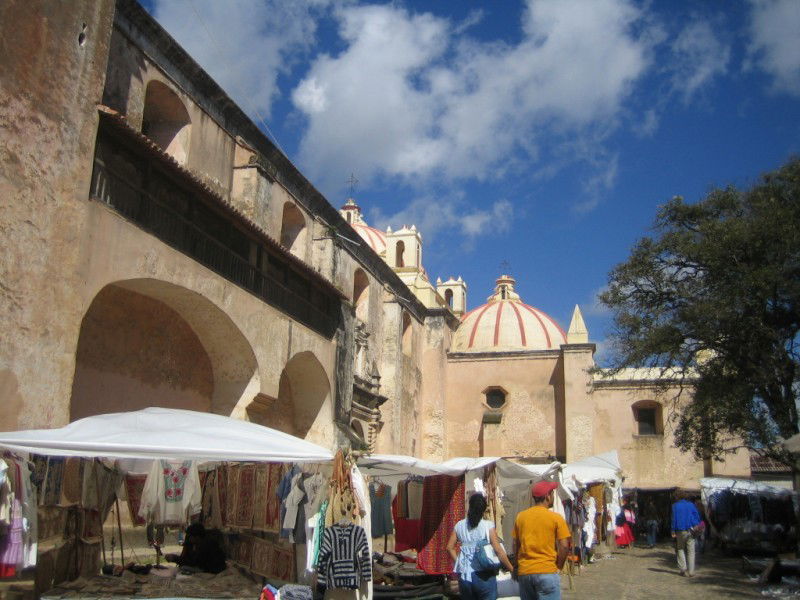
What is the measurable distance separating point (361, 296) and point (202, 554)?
14.8 meters

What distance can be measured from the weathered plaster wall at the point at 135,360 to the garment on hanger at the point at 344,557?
17.7 feet

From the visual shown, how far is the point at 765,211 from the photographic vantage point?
15234 millimetres

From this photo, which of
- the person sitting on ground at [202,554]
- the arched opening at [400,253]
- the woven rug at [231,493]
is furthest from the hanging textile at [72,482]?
the arched opening at [400,253]

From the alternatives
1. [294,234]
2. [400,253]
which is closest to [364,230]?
[400,253]

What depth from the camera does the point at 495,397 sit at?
31.3 m

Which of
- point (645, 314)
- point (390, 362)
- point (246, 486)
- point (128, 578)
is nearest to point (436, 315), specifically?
point (390, 362)

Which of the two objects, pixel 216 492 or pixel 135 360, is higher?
pixel 135 360

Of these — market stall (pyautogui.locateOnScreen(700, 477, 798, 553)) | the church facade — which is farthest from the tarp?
the church facade

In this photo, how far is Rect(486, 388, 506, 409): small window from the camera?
31.1 m

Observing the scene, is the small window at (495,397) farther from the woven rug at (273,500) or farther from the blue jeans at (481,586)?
the blue jeans at (481,586)

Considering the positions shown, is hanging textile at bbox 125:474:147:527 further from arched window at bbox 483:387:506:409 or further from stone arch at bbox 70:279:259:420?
arched window at bbox 483:387:506:409

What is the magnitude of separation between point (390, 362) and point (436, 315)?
19.2 ft

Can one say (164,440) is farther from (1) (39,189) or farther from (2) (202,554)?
(1) (39,189)

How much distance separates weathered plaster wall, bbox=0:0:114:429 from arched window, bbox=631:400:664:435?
78.6 ft
